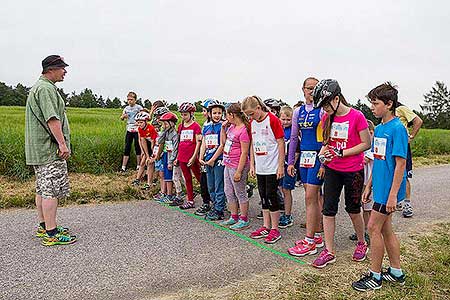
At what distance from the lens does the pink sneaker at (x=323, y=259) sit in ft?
14.0

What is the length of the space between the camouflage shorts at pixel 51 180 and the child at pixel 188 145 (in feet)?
6.92

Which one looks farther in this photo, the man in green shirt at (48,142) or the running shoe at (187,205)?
the running shoe at (187,205)

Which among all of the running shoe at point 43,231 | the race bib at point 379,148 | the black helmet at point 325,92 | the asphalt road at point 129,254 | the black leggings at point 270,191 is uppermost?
the black helmet at point 325,92

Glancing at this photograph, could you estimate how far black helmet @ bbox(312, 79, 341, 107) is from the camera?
4086mm

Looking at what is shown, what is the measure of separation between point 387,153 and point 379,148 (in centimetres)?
10

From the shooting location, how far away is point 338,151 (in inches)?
167

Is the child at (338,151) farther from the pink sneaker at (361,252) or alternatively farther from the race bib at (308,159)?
the race bib at (308,159)

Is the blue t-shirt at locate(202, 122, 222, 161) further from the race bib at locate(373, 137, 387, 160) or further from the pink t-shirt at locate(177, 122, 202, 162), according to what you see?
the race bib at locate(373, 137, 387, 160)

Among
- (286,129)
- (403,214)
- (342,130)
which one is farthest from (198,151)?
(403,214)

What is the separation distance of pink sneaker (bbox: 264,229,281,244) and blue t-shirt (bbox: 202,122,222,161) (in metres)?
1.60

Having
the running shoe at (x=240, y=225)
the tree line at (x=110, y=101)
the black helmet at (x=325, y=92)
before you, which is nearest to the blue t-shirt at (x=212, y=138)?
the running shoe at (x=240, y=225)

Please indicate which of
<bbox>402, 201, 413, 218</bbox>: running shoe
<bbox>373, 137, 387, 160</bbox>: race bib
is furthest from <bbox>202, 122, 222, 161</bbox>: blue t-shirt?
<bbox>402, 201, 413, 218</bbox>: running shoe

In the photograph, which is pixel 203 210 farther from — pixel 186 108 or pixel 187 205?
pixel 186 108

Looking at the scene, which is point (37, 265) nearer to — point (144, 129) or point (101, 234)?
point (101, 234)
